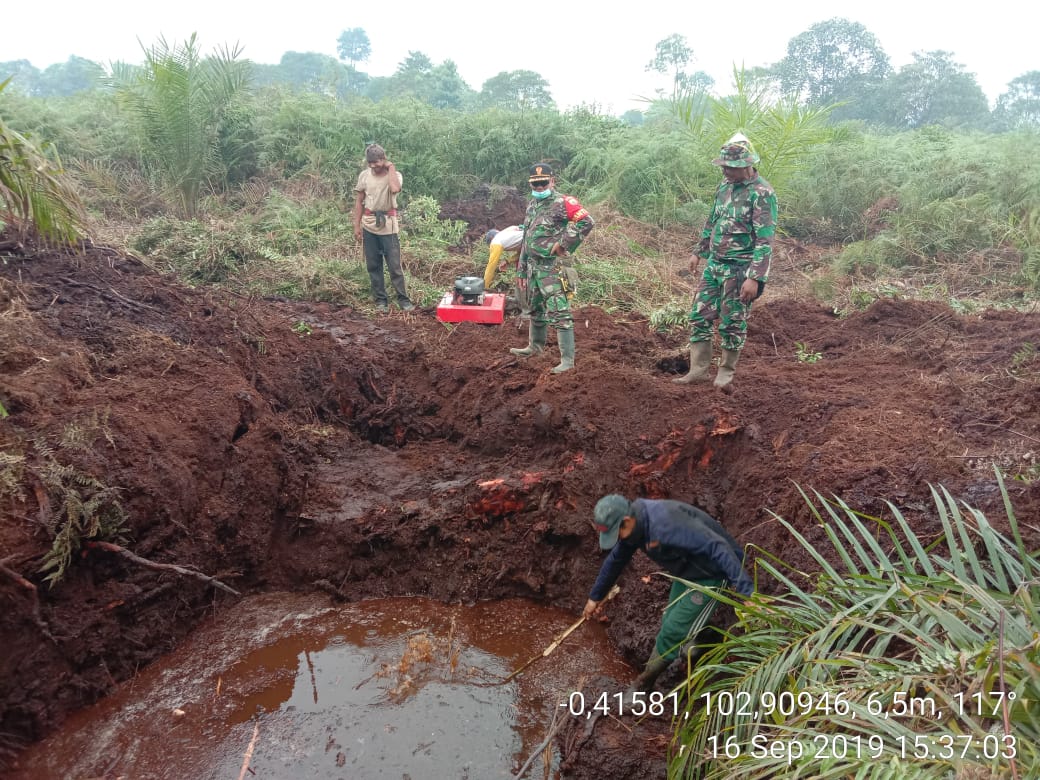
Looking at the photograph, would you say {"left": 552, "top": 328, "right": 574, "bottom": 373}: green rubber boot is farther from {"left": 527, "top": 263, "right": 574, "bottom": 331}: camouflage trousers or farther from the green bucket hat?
the green bucket hat

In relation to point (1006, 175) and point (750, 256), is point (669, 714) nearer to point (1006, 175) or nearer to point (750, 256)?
point (750, 256)

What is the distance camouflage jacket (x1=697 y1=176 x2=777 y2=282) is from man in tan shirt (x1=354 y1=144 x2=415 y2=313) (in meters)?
4.10

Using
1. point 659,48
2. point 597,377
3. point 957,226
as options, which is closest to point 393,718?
point 597,377

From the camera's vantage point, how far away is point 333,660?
167 inches

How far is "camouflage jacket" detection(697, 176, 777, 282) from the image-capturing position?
514 cm

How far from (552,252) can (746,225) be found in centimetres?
159

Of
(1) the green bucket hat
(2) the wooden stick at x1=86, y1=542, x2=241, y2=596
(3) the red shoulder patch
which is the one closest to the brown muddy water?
(2) the wooden stick at x1=86, y1=542, x2=241, y2=596

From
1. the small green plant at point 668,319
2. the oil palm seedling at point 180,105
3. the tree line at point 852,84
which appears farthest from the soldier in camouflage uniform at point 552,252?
the tree line at point 852,84

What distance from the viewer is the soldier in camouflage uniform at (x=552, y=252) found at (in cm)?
605

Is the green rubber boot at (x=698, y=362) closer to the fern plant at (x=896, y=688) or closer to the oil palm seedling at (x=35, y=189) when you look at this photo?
the fern plant at (x=896, y=688)

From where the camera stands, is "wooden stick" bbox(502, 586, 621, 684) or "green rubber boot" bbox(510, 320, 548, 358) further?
"green rubber boot" bbox(510, 320, 548, 358)

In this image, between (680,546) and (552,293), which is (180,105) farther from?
(680,546)

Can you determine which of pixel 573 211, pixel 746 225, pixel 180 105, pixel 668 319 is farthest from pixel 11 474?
pixel 180 105

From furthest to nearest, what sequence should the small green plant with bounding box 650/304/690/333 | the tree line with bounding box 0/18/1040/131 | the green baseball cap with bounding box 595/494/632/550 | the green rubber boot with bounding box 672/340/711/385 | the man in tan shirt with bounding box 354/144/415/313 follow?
the tree line with bounding box 0/18/1040/131, the man in tan shirt with bounding box 354/144/415/313, the small green plant with bounding box 650/304/690/333, the green rubber boot with bounding box 672/340/711/385, the green baseball cap with bounding box 595/494/632/550
